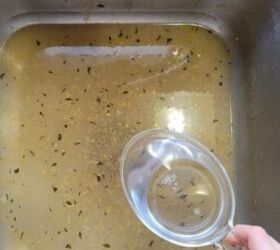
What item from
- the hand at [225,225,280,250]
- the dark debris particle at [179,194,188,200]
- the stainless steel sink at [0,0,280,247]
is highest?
the stainless steel sink at [0,0,280,247]

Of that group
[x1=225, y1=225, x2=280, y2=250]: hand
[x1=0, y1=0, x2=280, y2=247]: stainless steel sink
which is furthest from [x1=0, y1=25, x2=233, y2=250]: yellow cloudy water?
[x1=225, y1=225, x2=280, y2=250]: hand

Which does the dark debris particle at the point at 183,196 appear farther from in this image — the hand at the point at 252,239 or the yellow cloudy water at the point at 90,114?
the hand at the point at 252,239

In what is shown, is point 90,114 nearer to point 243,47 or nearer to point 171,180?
point 171,180

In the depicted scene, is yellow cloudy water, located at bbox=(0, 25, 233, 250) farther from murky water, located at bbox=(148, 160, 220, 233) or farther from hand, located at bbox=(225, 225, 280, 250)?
hand, located at bbox=(225, 225, 280, 250)

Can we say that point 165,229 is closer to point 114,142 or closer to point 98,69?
point 114,142

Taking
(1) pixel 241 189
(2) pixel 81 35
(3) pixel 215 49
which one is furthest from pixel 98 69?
(1) pixel 241 189
